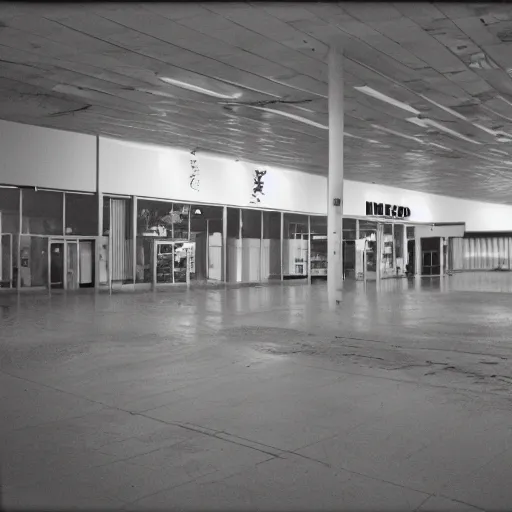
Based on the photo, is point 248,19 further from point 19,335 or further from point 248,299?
point 248,299

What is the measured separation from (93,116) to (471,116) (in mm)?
12653

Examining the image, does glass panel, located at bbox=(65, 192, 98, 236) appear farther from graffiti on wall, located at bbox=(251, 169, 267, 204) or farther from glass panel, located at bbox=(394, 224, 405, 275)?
glass panel, located at bbox=(394, 224, 405, 275)

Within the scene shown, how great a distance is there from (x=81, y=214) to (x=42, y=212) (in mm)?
1651

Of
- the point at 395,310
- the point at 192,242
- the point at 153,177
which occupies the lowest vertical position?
the point at 395,310

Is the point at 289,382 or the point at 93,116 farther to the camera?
the point at 93,116

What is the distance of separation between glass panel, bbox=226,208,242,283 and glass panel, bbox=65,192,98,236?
756cm

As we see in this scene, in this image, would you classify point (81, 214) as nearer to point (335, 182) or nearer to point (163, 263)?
Answer: point (163, 263)

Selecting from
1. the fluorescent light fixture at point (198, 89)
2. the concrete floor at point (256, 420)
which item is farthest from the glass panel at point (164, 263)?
the concrete floor at point (256, 420)

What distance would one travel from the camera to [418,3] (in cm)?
1071

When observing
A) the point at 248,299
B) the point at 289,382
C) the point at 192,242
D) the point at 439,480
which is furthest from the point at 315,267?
the point at 439,480

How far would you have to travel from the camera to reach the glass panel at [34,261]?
23406 millimetres

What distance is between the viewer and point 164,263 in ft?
92.4

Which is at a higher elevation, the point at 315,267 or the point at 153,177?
the point at 153,177

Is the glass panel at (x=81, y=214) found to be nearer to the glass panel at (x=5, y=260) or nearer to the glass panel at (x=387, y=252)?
the glass panel at (x=5, y=260)
